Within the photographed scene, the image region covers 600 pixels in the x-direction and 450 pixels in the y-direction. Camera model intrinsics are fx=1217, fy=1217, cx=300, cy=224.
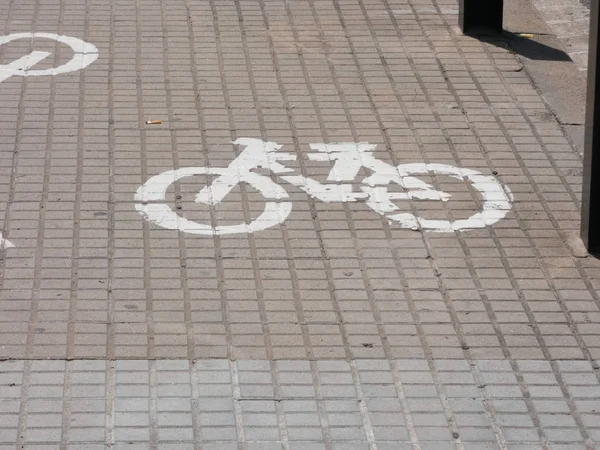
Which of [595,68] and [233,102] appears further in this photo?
[233,102]

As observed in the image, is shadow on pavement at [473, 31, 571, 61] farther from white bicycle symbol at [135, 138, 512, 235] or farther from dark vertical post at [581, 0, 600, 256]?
dark vertical post at [581, 0, 600, 256]

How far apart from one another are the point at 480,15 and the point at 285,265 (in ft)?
13.3

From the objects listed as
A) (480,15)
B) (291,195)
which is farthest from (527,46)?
(291,195)

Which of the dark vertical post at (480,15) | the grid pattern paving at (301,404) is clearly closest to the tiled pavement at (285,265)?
the grid pattern paving at (301,404)

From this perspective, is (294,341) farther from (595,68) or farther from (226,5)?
(226,5)

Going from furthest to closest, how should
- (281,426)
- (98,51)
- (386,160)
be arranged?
(98,51) → (386,160) → (281,426)

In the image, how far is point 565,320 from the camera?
6250mm

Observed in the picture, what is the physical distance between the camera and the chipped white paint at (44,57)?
909 cm

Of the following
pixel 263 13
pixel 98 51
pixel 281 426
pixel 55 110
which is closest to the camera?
pixel 281 426

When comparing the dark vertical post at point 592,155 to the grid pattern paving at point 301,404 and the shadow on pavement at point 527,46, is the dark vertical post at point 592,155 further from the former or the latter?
the shadow on pavement at point 527,46

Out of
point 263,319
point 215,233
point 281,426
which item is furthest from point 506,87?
point 281,426

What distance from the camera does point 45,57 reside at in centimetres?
934

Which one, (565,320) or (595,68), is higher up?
(595,68)

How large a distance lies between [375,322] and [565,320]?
3.22 ft
